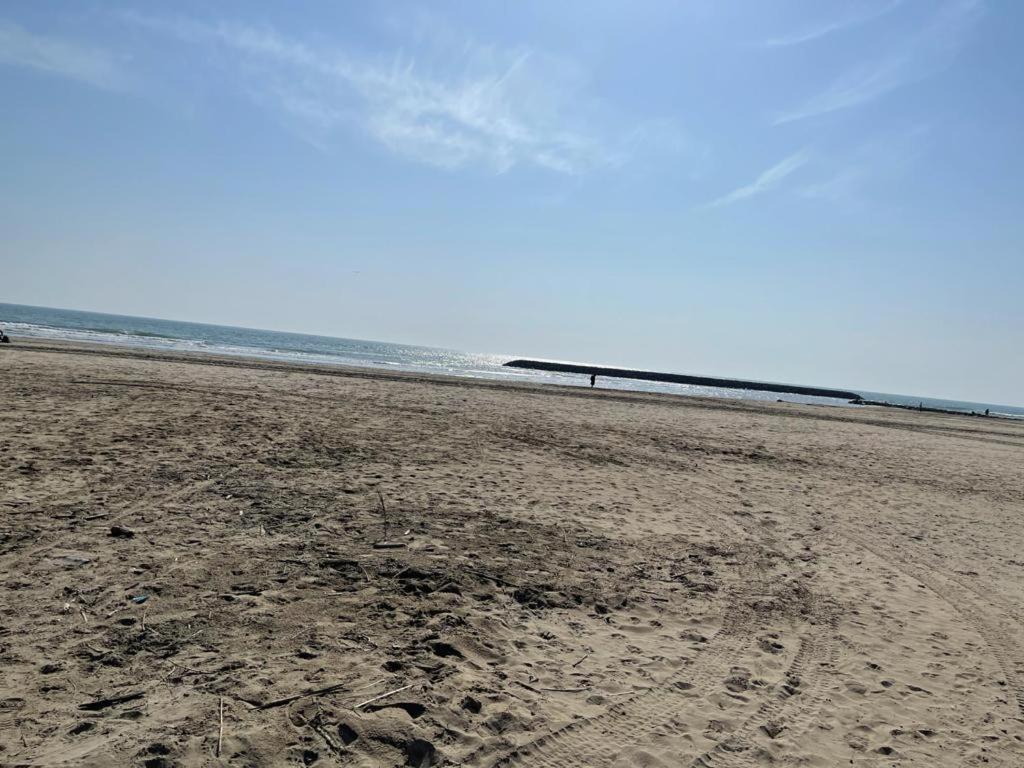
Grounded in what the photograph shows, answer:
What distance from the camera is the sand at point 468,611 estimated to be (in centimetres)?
326

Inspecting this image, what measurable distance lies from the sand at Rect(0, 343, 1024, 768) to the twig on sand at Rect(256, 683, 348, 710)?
0.10 feet

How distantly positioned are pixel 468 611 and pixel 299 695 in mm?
1595

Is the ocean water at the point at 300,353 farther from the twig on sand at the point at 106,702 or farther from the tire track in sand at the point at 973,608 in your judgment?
the twig on sand at the point at 106,702

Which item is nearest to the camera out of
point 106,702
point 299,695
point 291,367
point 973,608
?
point 106,702

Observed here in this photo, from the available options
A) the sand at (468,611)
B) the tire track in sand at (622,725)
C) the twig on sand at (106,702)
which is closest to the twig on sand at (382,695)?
the sand at (468,611)

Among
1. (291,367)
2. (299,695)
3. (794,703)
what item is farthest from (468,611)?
(291,367)

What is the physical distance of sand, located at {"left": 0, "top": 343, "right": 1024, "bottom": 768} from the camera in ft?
10.7

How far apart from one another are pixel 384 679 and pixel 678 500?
21.5ft

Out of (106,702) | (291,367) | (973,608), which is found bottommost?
(106,702)

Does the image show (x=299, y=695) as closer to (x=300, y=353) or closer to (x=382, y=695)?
(x=382, y=695)

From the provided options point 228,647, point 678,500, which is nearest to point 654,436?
point 678,500

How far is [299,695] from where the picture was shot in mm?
3408

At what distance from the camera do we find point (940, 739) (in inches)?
144

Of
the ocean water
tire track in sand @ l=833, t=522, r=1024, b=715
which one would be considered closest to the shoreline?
the ocean water
